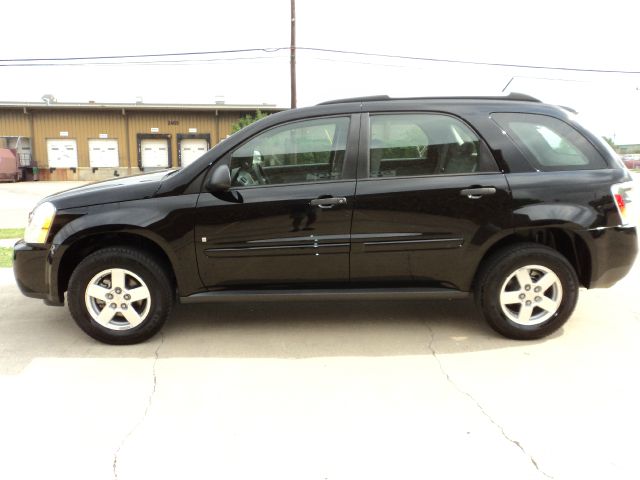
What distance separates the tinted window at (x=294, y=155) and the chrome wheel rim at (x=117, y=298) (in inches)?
41.3

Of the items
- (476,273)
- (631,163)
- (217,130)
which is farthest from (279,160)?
(631,163)

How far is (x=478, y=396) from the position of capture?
3037 mm

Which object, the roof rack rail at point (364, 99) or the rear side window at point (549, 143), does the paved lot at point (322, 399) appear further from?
the roof rack rail at point (364, 99)

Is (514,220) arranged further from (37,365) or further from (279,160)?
(37,365)

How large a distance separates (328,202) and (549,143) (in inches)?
69.6

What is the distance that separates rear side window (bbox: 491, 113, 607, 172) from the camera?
12.6ft

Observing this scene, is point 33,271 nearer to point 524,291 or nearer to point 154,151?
point 524,291

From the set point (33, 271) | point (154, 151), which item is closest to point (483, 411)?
point (33, 271)

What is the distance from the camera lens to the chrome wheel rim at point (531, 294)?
12.5 feet

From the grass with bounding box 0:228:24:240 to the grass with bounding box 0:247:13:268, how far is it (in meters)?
1.20

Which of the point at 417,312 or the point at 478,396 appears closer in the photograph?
the point at 478,396

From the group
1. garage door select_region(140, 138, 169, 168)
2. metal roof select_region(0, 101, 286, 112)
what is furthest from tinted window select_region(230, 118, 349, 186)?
garage door select_region(140, 138, 169, 168)

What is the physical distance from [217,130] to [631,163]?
4423 cm

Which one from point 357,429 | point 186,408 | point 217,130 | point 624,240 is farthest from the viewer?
point 217,130
